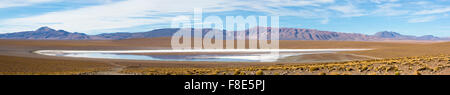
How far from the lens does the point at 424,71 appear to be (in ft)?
41.4
